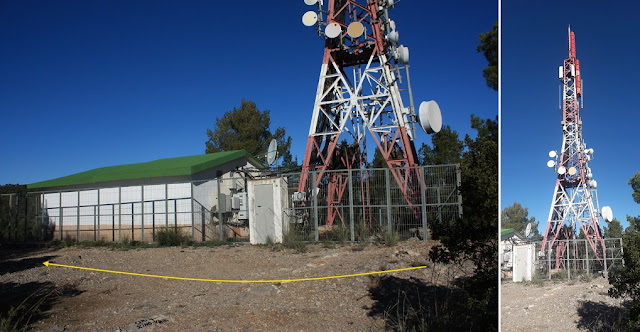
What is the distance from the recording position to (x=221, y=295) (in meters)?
5.32

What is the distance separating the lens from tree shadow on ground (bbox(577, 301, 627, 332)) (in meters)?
2.59

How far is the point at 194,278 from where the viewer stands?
21.7 ft

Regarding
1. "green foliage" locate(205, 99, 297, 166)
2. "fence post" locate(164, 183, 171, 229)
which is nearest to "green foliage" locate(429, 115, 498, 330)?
"fence post" locate(164, 183, 171, 229)

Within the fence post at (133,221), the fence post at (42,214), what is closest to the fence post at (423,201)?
the fence post at (133,221)

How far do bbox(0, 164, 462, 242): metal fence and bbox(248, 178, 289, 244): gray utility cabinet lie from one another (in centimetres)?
28

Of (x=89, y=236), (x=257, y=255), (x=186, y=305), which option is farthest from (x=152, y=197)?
(x=186, y=305)

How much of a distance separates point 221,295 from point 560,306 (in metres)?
3.84

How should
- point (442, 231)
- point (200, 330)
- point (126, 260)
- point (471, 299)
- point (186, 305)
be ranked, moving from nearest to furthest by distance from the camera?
point (471, 299), point (442, 231), point (200, 330), point (186, 305), point (126, 260)

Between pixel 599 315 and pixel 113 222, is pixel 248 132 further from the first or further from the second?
pixel 599 315

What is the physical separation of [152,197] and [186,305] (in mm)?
12097

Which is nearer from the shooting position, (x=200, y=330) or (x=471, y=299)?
(x=471, y=299)

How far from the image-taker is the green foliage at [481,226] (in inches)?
119

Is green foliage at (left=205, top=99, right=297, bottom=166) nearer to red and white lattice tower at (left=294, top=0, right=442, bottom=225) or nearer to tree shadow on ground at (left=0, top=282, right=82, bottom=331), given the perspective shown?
red and white lattice tower at (left=294, top=0, right=442, bottom=225)

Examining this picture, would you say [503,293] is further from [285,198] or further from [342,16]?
[342,16]
